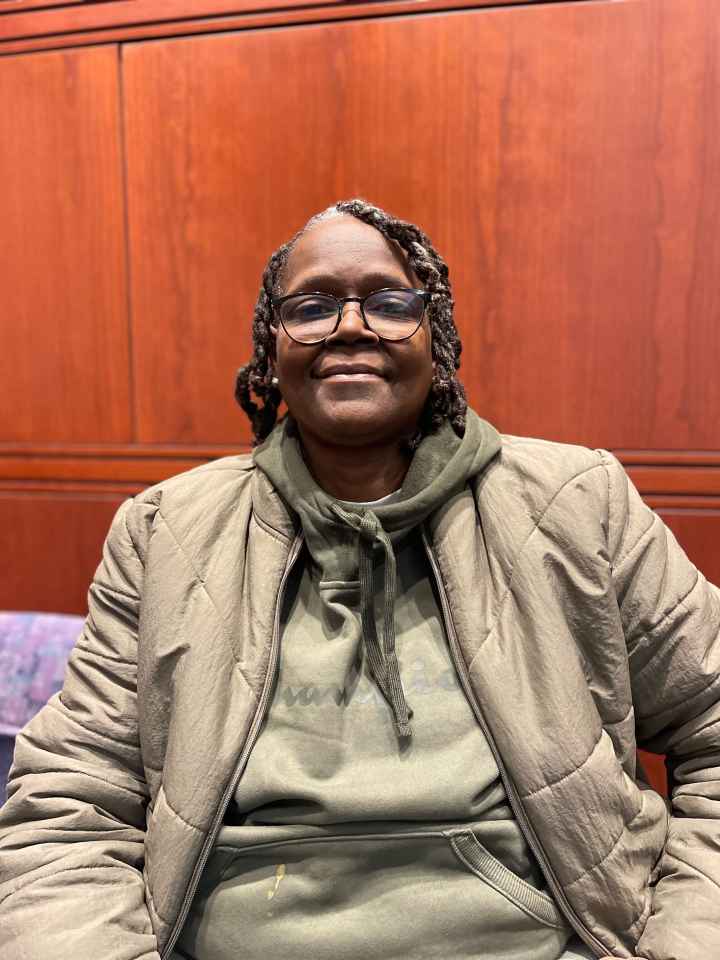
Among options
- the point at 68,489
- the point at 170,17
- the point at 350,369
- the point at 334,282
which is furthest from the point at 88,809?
the point at 170,17

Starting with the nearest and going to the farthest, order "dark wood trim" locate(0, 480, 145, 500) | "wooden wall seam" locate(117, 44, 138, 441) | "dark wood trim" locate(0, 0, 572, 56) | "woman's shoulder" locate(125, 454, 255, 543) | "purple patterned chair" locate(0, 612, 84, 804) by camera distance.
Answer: "woman's shoulder" locate(125, 454, 255, 543)
"purple patterned chair" locate(0, 612, 84, 804)
"dark wood trim" locate(0, 0, 572, 56)
"wooden wall seam" locate(117, 44, 138, 441)
"dark wood trim" locate(0, 480, 145, 500)

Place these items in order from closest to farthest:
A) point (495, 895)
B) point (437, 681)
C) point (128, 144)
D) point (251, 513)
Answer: point (495, 895), point (437, 681), point (251, 513), point (128, 144)

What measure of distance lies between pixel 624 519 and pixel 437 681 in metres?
0.38

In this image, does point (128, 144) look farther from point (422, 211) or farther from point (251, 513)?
point (251, 513)

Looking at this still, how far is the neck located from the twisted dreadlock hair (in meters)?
0.05

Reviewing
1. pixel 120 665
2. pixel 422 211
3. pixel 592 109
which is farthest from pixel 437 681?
pixel 592 109

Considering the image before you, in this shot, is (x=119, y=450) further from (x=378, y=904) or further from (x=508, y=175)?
(x=378, y=904)

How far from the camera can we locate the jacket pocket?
0.94 m

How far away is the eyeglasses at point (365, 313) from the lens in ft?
3.59

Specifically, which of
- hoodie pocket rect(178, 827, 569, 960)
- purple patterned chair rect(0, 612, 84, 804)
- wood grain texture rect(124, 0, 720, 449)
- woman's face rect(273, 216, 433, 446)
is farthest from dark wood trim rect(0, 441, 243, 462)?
hoodie pocket rect(178, 827, 569, 960)

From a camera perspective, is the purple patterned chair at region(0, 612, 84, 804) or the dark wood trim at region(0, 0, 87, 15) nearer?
the purple patterned chair at region(0, 612, 84, 804)

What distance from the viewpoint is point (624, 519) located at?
1.10m

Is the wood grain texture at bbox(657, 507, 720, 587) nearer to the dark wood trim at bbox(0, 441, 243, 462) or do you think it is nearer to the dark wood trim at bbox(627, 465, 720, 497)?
the dark wood trim at bbox(627, 465, 720, 497)

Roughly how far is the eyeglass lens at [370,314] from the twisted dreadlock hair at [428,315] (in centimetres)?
8
